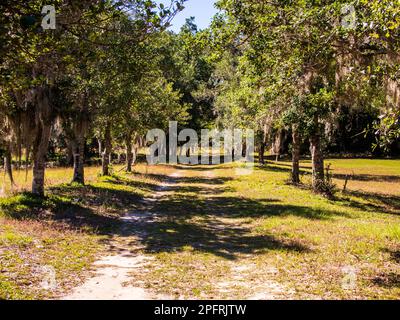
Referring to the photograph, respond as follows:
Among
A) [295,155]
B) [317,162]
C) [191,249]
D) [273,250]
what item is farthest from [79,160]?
[273,250]

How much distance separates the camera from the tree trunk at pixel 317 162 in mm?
24172

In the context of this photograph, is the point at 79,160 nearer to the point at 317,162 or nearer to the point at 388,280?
the point at 317,162

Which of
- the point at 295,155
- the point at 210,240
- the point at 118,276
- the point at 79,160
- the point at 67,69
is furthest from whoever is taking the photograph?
the point at 295,155

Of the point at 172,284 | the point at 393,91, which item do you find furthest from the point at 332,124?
the point at 172,284

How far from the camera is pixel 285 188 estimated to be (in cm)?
2861

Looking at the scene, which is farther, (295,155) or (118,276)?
(295,155)

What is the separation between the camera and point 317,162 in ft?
81.9

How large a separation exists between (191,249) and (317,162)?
14799 mm

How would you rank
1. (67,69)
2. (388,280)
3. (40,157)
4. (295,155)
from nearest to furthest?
(388,280) → (67,69) → (40,157) → (295,155)

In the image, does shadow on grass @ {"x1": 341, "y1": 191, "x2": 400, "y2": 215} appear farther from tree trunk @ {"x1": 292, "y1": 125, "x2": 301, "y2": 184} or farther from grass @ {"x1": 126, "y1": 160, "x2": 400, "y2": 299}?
tree trunk @ {"x1": 292, "y1": 125, "x2": 301, "y2": 184}

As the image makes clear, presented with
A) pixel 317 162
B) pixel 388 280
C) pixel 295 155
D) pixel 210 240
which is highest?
pixel 295 155

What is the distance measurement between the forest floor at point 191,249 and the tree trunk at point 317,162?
2.51 m

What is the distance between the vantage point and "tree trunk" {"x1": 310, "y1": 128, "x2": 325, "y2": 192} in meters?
24.2

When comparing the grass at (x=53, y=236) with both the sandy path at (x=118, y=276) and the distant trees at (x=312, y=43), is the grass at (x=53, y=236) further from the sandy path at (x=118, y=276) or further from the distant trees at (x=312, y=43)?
the distant trees at (x=312, y=43)
